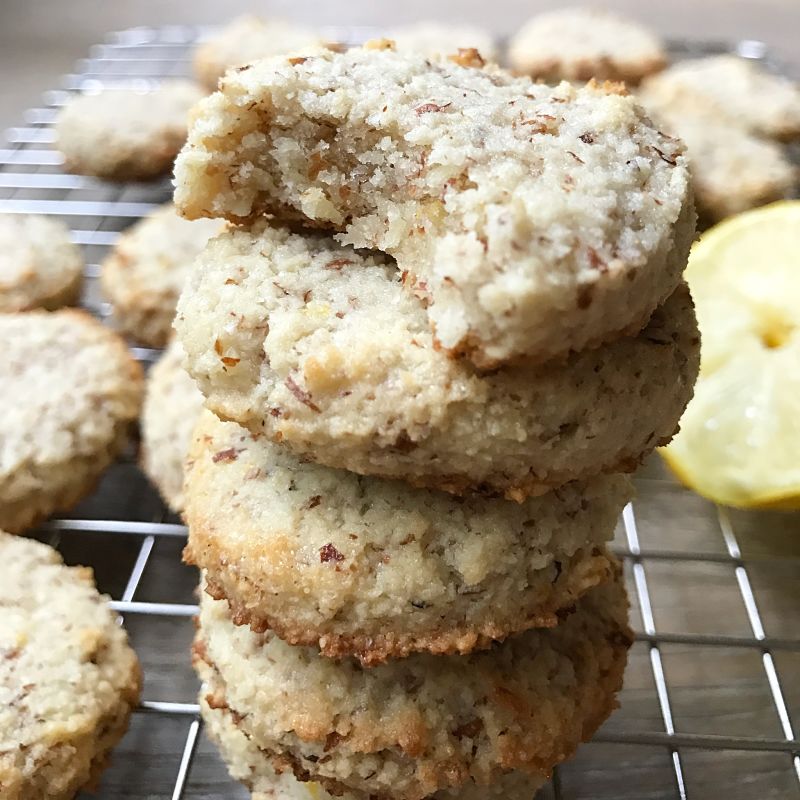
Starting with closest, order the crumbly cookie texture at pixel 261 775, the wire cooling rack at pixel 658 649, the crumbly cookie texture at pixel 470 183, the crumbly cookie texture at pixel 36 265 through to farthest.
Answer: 1. the crumbly cookie texture at pixel 470 183
2. the crumbly cookie texture at pixel 261 775
3. the wire cooling rack at pixel 658 649
4. the crumbly cookie texture at pixel 36 265

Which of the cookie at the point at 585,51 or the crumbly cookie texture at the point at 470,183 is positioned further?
the cookie at the point at 585,51

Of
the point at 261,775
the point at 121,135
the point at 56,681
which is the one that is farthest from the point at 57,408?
the point at 121,135

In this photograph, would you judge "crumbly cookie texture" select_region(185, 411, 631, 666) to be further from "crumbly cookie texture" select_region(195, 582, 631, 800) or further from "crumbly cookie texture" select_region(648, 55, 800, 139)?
"crumbly cookie texture" select_region(648, 55, 800, 139)

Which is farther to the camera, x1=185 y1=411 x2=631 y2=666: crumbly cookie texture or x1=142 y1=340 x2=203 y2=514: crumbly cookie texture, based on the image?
x1=142 y1=340 x2=203 y2=514: crumbly cookie texture

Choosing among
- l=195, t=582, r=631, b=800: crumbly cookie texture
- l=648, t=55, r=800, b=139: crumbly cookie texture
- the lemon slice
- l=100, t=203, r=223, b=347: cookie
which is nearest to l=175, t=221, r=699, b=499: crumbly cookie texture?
l=195, t=582, r=631, b=800: crumbly cookie texture

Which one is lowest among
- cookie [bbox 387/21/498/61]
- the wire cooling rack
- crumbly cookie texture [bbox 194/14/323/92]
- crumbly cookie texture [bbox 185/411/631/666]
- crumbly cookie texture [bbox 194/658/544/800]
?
the wire cooling rack

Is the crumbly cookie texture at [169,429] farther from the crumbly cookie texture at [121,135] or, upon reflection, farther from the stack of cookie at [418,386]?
the crumbly cookie texture at [121,135]

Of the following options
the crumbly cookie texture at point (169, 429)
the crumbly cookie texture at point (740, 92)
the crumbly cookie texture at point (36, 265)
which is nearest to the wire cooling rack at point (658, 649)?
the crumbly cookie texture at point (169, 429)

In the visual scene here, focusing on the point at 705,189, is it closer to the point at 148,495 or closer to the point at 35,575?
the point at 148,495
